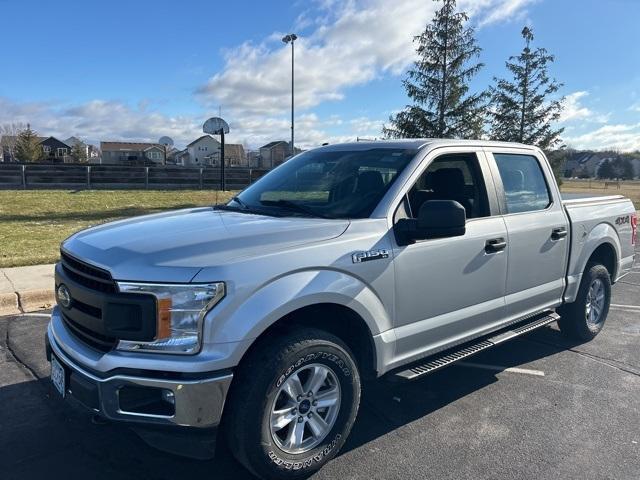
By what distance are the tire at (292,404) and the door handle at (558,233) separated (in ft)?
8.10

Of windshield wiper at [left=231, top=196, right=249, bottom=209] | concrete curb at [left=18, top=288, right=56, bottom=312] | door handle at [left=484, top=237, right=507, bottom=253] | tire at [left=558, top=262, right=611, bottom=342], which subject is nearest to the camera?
door handle at [left=484, top=237, right=507, bottom=253]

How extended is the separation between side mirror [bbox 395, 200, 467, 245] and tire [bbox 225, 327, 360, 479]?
0.81 m

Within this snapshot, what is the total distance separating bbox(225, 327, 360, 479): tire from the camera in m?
2.71

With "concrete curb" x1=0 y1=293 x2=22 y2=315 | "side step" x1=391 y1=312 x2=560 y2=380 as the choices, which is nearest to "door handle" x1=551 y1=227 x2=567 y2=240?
"side step" x1=391 y1=312 x2=560 y2=380

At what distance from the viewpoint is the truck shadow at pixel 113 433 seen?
3.12m

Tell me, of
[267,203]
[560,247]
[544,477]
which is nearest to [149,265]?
[267,203]

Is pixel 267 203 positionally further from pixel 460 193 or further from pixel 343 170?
pixel 460 193

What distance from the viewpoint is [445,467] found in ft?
10.5

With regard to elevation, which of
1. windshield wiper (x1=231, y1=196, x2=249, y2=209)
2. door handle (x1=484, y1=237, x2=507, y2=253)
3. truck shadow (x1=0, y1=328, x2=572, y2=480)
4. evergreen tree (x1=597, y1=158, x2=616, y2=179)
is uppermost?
evergreen tree (x1=597, y1=158, x2=616, y2=179)

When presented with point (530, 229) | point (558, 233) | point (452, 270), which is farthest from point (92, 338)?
point (558, 233)

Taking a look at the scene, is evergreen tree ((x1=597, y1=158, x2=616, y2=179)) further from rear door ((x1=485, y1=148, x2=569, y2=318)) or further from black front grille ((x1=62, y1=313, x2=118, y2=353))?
black front grille ((x1=62, y1=313, x2=118, y2=353))

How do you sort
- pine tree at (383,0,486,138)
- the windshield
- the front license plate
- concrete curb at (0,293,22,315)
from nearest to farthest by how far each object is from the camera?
the front license plate < the windshield < concrete curb at (0,293,22,315) < pine tree at (383,0,486,138)

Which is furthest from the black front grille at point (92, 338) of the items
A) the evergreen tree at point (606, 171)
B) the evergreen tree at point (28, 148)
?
the evergreen tree at point (606, 171)

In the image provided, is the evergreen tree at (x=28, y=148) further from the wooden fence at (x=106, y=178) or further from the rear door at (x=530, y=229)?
the rear door at (x=530, y=229)
